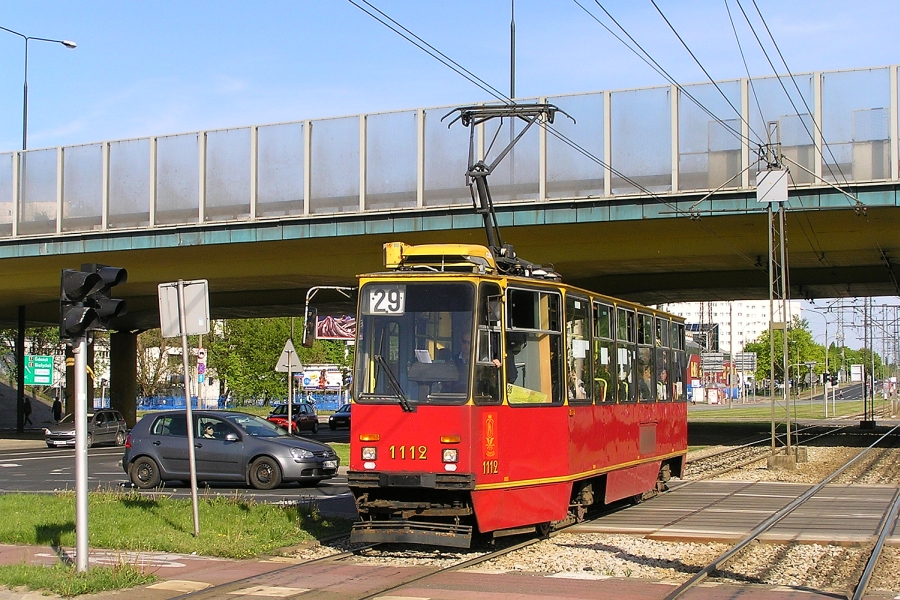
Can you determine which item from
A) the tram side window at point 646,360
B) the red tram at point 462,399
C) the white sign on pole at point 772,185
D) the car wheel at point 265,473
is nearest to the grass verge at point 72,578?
the red tram at point 462,399

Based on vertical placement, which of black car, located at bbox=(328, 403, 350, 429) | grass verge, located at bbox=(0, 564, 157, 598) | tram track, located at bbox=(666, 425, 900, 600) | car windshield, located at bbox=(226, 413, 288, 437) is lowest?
black car, located at bbox=(328, 403, 350, 429)

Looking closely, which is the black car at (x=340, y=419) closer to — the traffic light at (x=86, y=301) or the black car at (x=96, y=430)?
the black car at (x=96, y=430)

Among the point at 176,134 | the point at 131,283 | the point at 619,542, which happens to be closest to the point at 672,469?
the point at 619,542

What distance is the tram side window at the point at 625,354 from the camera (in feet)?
50.2

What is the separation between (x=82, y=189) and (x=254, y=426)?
47.5ft

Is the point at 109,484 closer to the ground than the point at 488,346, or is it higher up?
closer to the ground

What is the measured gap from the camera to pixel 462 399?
11.4 meters

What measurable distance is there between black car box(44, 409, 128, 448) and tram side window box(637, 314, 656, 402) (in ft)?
86.4

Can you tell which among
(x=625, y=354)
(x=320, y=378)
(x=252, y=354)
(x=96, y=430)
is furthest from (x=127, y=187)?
(x=252, y=354)

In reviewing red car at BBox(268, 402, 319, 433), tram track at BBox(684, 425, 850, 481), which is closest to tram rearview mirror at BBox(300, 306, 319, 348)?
tram track at BBox(684, 425, 850, 481)

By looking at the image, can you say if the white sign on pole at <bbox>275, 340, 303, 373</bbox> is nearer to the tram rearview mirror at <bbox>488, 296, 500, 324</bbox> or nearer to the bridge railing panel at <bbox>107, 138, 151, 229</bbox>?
the bridge railing panel at <bbox>107, 138, 151, 229</bbox>

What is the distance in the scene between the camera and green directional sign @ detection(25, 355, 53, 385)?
49031mm

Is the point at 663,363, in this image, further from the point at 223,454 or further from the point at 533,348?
the point at 223,454

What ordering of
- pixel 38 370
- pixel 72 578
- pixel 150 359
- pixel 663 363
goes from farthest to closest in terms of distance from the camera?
1. pixel 150 359
2. pixel 38 370
3. pixel 663 363
4. pixel 72 578
